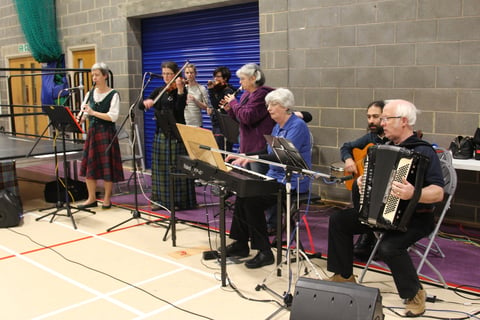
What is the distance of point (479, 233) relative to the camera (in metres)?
4.39

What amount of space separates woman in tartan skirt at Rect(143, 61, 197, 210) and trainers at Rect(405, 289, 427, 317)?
2556mm

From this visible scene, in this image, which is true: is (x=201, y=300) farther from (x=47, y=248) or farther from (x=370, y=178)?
(x=47, y=248)

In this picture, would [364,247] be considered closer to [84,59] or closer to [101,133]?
[101,133]

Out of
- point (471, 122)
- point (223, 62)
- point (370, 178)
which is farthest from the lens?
point (223, 62)

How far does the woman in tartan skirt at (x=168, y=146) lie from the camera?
15.8 ft

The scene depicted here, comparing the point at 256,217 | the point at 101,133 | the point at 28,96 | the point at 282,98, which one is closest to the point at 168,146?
the point at 101,133

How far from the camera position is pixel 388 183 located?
106 inches

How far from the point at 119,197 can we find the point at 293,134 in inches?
115

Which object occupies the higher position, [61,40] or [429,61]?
[61,40]

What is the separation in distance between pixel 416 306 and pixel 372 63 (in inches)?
107

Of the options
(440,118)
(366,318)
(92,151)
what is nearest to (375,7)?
(440,118)

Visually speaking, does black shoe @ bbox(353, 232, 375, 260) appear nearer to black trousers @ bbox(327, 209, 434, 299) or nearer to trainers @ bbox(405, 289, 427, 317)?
black trousers @ bbox(327, 209, 434, 299)

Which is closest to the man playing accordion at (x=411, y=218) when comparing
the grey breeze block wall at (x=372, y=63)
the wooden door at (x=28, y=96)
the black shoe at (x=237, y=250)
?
the black shoe at (x=237, y=250)

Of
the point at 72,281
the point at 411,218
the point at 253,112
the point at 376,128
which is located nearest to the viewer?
the point at 411,218
